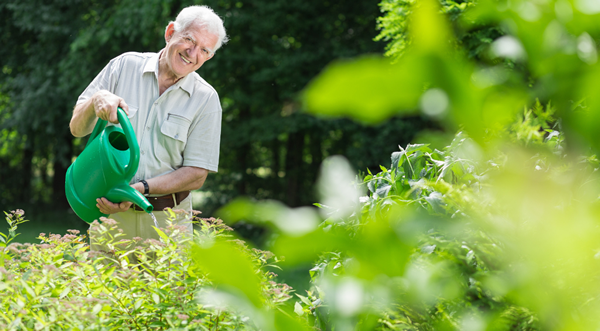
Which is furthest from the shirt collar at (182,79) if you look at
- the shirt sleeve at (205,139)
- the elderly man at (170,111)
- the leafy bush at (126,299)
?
the leafy bush at (126,299)

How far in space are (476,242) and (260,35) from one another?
381 inches

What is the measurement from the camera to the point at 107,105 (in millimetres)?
2076

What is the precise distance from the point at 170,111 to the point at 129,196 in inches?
22.3

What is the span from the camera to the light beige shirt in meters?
2.48

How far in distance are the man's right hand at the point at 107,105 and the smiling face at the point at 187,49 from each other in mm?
451

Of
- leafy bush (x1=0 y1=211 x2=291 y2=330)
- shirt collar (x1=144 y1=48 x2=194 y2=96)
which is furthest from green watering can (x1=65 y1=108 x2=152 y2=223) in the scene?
leafy bush (x1=0 y1=211 x2=291 y2=330)

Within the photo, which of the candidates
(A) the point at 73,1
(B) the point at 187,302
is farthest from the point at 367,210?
(A) the point at 73,1

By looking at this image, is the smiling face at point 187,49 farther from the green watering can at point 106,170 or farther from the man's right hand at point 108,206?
the man's right hand at point 108,206

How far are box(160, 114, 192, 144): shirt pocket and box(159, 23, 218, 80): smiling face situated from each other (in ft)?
0.73

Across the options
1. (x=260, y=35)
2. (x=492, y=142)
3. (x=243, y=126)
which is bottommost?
(x=243, y=126)

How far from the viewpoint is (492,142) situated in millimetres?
449

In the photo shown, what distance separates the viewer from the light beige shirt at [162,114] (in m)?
2.48

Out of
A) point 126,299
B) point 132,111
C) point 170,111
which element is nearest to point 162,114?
point 170,111

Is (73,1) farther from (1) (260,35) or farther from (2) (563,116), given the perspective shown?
(2) (563,116)
